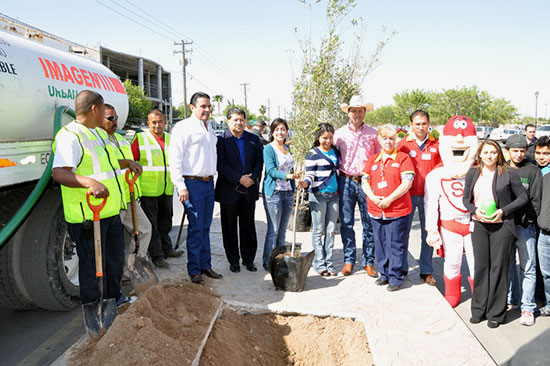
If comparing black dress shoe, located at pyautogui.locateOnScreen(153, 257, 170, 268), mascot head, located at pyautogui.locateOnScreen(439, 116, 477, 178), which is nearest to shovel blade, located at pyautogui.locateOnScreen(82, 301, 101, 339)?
black dress shoe, located at pyautogui.locateOnScreen(153, 257, 170, 268)

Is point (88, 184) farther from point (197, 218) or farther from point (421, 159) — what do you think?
point (421, 159)

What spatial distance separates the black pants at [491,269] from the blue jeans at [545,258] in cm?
39

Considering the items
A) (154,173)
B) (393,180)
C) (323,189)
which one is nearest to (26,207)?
(154,173)

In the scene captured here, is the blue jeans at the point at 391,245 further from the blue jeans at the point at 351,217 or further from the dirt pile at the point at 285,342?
the dirt pile at the point at 285,342

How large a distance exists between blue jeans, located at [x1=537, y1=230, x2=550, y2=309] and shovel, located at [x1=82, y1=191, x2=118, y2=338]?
4.19 metres

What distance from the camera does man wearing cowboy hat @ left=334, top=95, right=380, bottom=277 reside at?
4730 millimetres

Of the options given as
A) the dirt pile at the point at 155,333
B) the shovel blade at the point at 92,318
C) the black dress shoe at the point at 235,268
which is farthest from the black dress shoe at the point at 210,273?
the shovel blade at the point at 92,318

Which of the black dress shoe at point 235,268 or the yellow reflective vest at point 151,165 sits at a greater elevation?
the yellow reflective vest at point 151,165

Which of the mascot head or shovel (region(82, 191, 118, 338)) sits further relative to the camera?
the mascot head

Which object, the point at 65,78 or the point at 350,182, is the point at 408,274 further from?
the point at 65,78

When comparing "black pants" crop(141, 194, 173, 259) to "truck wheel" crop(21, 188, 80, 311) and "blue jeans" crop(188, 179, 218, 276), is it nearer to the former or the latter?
"blue jeans" crop(188, 179, 218, 276)

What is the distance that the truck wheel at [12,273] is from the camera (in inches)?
137

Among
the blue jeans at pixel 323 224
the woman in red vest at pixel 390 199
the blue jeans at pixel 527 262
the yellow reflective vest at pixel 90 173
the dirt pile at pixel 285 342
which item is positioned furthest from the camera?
the blue jeans at pixel 323 224

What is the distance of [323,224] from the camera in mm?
4742
